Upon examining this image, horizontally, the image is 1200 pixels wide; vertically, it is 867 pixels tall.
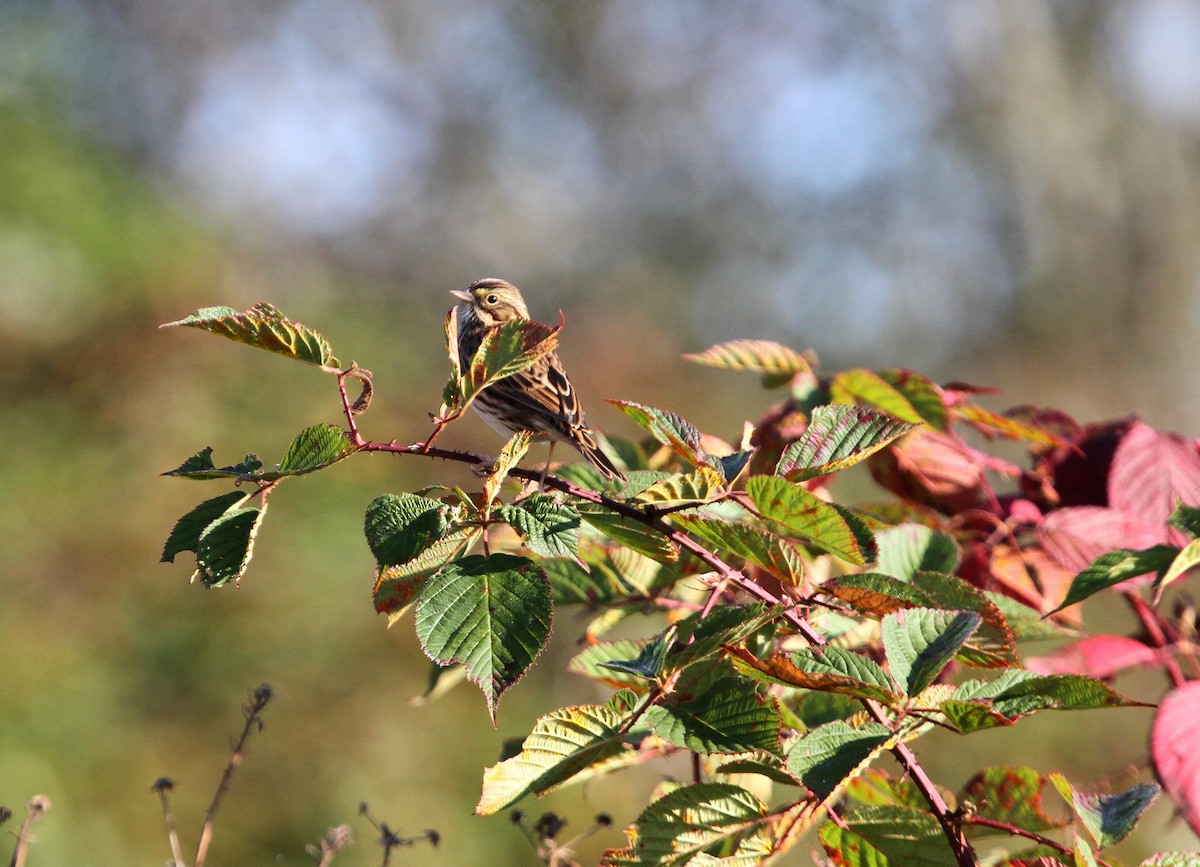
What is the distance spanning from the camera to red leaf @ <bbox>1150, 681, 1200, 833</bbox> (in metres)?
1.52

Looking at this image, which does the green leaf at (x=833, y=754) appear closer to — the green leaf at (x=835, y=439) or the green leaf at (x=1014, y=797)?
the green leaf at (x=835, y=439)

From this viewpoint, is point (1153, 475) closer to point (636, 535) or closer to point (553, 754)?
point (636, 535)

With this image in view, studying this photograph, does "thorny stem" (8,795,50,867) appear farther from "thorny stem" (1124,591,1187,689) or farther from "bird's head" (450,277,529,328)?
"bird's head" (450,277,529,328)

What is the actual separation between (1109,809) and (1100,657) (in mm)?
762

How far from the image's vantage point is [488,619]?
1226 millimetres

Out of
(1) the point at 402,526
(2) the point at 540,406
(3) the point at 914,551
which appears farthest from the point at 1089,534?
(2) the point at 540,406

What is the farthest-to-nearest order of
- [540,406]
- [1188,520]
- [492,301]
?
1. [492,301]
2. [540,406]
3. [1188,520]

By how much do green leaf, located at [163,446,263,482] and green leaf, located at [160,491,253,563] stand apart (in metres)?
0.03

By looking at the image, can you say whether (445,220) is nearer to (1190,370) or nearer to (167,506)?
(1190,370)

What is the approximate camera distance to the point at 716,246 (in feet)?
62.3

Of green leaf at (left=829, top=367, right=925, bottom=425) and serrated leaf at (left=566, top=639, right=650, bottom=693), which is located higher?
green leaf at (left=829, top=367, right=925, bottom=425)

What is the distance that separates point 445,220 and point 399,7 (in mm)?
3908

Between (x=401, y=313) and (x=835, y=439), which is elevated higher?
(x=401, y=313)

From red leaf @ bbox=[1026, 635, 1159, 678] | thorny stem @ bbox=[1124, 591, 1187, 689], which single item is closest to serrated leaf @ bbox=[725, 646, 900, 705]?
red leaf @ bbox=[1026, 635, 1159, 678]
